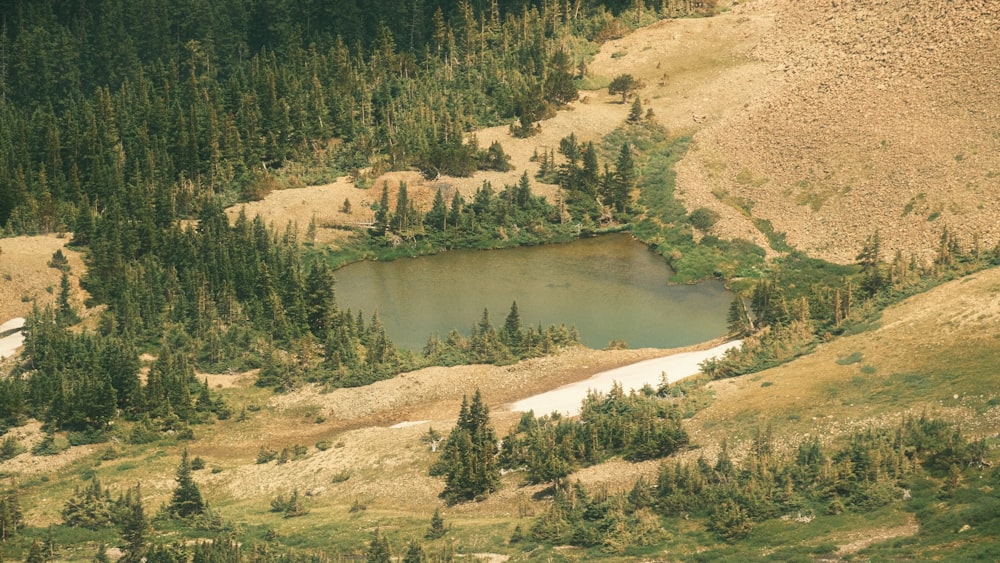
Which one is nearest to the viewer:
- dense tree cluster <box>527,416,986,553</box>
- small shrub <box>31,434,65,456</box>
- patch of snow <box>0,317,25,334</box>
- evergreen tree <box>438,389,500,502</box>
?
dense tree cluster <box>527,416,986,553</box>

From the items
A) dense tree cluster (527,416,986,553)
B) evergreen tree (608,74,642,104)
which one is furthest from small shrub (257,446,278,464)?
evergreen tree (608,74,642,104)

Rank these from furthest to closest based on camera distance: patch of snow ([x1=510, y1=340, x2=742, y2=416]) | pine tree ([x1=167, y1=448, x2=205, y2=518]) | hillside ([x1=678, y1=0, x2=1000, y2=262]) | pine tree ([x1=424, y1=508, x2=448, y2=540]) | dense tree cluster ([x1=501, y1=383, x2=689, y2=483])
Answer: hillside ([x1=678, y1=0, x2=1000, y2=262]) → patch of snow ([x1=510, y1=340, x2=742, y2=416]) → dense tree cluster ([x1=501, y1=383, x2=689, y2=483]) → pine tree ([x1=167, y1=448, x2=205, y2=518]) → pine tree ([x1=424, y1=508, x2=448, y2=540])

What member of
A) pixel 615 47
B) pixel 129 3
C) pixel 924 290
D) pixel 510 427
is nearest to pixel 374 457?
pixel 510 427

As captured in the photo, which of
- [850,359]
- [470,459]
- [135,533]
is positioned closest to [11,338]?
[135,533]

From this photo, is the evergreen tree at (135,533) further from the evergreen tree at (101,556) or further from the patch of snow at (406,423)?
the patch of snow at (406,423)

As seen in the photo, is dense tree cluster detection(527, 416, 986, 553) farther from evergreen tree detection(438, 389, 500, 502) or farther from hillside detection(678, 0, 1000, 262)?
hillside detection(678, 0, 1000, 262)

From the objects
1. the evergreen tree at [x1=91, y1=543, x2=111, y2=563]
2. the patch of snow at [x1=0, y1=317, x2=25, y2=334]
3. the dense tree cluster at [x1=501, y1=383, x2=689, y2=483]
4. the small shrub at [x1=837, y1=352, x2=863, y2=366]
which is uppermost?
the patch of snow at [x1=0, y1=317, x2=25, y2=334]
